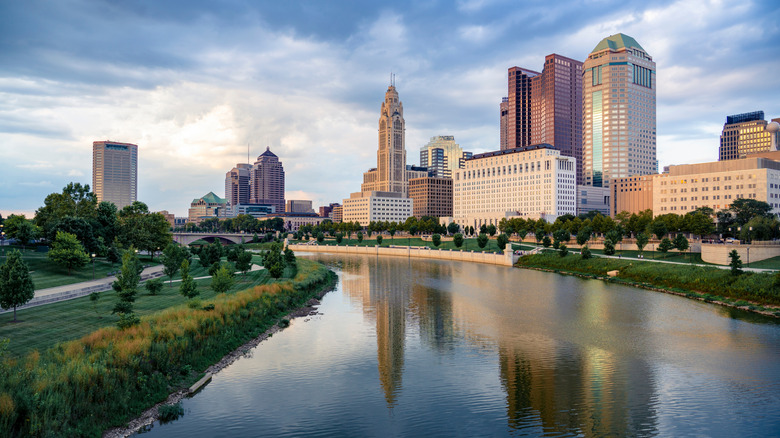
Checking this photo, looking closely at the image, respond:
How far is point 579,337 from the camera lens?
143ft

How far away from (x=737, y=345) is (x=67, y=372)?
47.6 meters

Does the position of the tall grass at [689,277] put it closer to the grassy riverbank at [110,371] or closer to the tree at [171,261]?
the grassy riverbank at [110,371]

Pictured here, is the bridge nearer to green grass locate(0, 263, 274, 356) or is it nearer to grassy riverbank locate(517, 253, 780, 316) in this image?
green grass locate(0, 263, 274, 356)

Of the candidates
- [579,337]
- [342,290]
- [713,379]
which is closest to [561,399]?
[713,379]

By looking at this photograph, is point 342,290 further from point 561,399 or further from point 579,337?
point 561,399

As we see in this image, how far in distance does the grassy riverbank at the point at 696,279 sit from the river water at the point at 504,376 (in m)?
4.95

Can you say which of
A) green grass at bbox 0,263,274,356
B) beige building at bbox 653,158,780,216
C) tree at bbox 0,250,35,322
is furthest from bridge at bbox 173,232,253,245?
beige building at bbox 653,158,780,216

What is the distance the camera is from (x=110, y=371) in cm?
2589

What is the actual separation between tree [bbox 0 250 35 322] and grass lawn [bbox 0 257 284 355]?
1608 millimetres

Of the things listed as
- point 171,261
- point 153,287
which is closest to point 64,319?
point 153,287

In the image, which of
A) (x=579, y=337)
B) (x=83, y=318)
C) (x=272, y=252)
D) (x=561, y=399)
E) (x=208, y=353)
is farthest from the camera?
(x=272, y=252)

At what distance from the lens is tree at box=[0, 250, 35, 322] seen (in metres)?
35.9

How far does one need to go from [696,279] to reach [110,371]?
71.9m

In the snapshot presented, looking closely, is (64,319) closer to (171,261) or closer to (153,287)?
(153,287)
